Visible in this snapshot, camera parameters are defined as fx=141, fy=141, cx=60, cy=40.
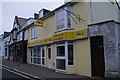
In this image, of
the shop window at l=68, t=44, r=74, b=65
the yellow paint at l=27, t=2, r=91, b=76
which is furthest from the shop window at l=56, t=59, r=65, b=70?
the yellow paint at l=27, t=2, r=91, b=76

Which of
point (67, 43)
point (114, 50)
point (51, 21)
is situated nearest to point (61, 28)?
point (67, 43)

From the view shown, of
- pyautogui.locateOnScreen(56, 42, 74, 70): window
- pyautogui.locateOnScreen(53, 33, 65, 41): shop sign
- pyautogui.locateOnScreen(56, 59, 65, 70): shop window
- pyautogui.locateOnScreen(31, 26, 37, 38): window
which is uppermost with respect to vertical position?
pyautogui.locateOnScreen(31, 26, 37, 38): window

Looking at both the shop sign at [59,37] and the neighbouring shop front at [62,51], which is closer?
the neighbouring shop front at [62,51]

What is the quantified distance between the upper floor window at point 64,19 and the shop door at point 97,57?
2.92 meters

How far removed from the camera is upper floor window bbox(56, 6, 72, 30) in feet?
39.4

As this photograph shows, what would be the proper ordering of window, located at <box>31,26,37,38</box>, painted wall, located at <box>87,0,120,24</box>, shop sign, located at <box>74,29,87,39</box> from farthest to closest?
1. window, located at <box>31,26,37,38</box>
2. painted wall, located at <box>87,0,120,24</box>
3. shop sign, located at <box>74,29,87,39</box>

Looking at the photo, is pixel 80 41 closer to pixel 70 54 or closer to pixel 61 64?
pixel 70 54

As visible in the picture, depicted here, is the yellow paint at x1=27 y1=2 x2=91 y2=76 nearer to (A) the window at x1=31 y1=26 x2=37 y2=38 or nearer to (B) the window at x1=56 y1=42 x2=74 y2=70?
(B) the window at x1=56 y1=42 x2=74 y2=70

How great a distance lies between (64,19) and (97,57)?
14.4 feet

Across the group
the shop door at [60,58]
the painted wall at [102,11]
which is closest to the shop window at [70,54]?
the shop door at [60,58]

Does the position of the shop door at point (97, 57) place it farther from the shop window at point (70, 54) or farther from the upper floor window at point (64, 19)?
the upper floor window at point (64, 19)

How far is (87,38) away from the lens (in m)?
10.4

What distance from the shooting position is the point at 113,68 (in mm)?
8836

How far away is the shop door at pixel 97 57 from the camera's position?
9579 millimetres
